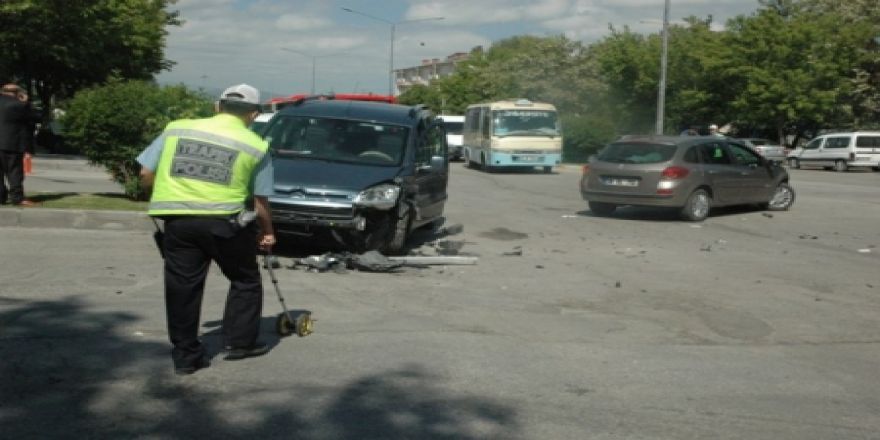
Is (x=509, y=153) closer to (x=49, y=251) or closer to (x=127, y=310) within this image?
(x=49, y=251)

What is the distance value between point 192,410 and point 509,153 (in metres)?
26.9

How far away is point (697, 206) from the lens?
1641 cm

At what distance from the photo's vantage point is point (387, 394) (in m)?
5.39

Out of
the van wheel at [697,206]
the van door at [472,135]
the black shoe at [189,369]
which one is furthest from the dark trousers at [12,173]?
the van door at [472,135]

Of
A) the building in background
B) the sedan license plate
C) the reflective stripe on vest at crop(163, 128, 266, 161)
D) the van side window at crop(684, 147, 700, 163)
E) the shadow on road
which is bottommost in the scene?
the shadow on road

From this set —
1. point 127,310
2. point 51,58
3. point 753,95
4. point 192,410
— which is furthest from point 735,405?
point 753,95

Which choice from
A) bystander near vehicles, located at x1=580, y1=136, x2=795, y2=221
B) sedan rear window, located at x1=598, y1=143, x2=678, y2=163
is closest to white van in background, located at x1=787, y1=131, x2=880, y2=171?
bystander near vehicles, located at x1=580, y1=136, x2=795, y2=221

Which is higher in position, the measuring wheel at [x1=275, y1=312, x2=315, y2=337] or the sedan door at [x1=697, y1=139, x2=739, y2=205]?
the sedan door at [x1=697, y1=139, x2=739, y2=205]

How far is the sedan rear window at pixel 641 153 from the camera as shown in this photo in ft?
53.1

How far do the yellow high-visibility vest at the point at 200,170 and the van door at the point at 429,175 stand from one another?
566 cm

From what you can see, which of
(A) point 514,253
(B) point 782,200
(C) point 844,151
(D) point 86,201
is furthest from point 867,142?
(D) point 86,201

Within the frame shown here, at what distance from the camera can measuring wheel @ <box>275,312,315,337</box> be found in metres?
6.62

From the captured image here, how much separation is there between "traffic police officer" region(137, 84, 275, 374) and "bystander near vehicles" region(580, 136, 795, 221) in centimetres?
1126

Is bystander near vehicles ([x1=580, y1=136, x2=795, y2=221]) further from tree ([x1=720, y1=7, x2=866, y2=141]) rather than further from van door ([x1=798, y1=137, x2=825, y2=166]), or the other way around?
tree ([x1=720, y1=7, x2=866, y2=141])
